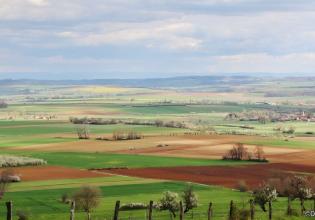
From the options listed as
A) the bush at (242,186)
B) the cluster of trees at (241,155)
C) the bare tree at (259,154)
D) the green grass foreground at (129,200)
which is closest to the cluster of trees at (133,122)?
the bare tree at (259,154)

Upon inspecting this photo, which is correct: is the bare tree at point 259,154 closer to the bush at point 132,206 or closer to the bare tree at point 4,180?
the bare tree at point 4,180

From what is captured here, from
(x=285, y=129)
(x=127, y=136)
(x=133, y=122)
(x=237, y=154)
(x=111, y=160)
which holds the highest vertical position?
(x=133, y=122)

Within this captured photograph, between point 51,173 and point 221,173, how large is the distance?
19.3 metres

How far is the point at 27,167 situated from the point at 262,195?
138ft

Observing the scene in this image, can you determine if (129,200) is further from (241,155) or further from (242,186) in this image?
(241,155)

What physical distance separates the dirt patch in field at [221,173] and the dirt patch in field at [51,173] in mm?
3918

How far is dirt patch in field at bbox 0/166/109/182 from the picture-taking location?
256 ft

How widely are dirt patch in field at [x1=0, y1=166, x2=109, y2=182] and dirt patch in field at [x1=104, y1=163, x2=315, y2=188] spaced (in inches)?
154

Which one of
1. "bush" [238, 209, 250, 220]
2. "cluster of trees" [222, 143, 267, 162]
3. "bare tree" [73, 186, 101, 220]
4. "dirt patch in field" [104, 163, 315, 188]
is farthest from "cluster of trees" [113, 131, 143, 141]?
"bush" [238, 209, 250, 220]

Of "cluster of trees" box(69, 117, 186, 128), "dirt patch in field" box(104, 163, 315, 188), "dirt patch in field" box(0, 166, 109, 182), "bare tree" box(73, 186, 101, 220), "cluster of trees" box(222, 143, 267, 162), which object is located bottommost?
"dirt patch in field" box(0, 166, 109, 182)

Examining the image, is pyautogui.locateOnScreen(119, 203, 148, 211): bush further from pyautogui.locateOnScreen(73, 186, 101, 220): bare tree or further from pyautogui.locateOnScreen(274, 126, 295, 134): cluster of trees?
pyautogui.locateOnScreen(274, 126, 295, 134): cluster of trees

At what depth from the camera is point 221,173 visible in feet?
273

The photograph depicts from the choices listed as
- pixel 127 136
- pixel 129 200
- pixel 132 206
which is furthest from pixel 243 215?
pixel 127 136

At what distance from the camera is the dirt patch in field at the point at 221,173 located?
77.3m
